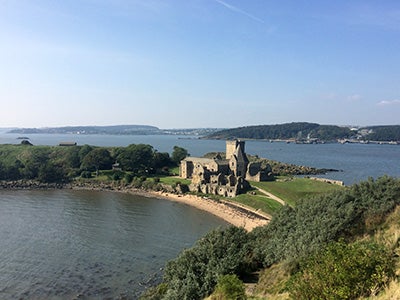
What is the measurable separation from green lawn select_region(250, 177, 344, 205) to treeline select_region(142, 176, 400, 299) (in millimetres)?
27466

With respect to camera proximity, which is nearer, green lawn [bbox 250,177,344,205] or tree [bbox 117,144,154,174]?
green lawn [bbox 250,177,344,205]

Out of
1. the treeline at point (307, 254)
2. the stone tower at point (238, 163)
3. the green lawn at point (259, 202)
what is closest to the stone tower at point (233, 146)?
the stone tower at point (238, 163)

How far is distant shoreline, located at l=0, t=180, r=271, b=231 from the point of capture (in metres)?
46.1

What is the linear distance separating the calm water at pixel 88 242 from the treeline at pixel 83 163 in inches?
662

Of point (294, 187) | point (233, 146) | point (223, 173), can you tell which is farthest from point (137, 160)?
point (294, 187)

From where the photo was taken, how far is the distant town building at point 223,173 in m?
60.4

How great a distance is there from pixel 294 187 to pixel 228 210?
1255cm

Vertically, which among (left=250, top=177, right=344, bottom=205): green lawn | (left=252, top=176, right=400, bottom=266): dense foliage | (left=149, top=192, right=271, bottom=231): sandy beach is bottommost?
(left=149, top=192, right=271, bottom=231): sandy beach

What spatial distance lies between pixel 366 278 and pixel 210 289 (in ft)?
33.8

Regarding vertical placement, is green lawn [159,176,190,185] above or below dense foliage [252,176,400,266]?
below

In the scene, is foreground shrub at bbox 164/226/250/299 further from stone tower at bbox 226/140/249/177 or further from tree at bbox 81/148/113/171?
tree at bbox 81/148/113/171

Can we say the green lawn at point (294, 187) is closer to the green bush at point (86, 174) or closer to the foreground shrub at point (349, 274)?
the green bush at point (86, 174)

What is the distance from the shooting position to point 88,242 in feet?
127

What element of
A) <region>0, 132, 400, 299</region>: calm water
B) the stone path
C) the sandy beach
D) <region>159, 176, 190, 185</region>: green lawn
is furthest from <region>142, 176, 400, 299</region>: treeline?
<region>159, 176, 190, 185</region>: green lawn
